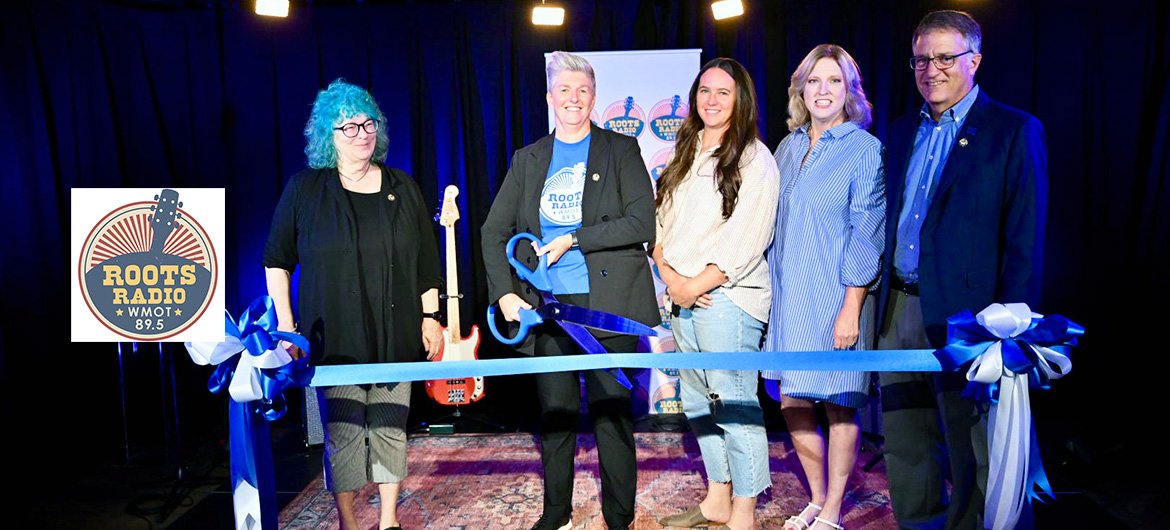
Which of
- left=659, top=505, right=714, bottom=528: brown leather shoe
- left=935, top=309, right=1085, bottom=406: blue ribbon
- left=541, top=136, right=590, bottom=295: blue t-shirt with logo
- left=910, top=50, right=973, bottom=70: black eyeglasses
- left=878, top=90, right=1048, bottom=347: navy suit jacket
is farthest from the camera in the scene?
left=659, top=505, right=714, bottom=528: brown leather shoe

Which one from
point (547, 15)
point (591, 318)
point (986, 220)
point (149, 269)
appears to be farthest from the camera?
point (547, 15)

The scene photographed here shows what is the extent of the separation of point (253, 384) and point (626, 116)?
295 cm

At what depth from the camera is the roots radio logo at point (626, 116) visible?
4414mm

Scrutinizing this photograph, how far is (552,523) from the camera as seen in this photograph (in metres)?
2.77

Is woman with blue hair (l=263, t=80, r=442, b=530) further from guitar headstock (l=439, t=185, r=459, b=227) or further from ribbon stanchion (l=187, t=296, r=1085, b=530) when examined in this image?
guitar headstock (l=439, t=185, r=459, b=227)

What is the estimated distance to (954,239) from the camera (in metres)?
2.27

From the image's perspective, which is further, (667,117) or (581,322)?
(667,117)

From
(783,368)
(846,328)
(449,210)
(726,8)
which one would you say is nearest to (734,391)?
(846,328)

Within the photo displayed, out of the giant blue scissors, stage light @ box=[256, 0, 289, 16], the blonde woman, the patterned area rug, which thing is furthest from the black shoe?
stage light @ box=[256, 0, 289, 16]

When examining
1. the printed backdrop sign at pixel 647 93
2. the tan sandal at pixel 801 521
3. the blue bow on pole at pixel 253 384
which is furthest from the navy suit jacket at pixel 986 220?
the printed backdrop sign at pixel 647 93

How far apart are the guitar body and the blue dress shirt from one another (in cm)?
255

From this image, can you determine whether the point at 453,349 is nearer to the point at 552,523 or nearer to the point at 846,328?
the point at 552,523

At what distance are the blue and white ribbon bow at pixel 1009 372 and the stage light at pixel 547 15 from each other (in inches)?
122

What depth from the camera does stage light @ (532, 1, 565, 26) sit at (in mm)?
4355
